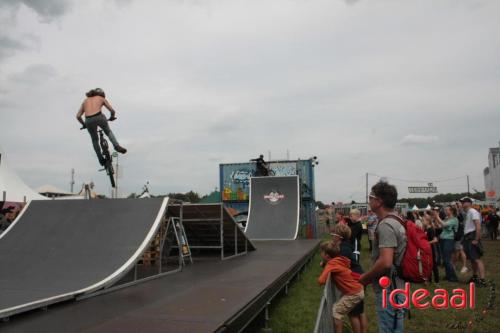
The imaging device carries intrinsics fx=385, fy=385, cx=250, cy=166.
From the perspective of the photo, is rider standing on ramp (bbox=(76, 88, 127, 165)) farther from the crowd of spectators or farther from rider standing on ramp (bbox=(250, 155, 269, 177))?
rider standing on ramp (bbox=(250, 155, 269, 177))

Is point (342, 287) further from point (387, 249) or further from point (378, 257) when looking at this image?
point (387, 249)

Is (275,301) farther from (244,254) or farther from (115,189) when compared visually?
(115,189)

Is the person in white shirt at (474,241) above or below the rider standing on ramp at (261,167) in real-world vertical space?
below

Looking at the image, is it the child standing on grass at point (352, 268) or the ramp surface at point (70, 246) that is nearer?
the child standing on grass at point (352, 268)

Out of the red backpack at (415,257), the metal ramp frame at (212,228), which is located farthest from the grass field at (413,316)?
the red backpack at (415,257)

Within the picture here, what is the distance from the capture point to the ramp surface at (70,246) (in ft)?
15.5

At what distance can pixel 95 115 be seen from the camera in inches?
308

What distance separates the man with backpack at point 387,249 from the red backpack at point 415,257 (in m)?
0.04

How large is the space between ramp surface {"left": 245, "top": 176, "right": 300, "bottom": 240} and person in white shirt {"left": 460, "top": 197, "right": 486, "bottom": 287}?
24.2 ft

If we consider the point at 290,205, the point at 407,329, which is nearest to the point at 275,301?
the point at 407,329

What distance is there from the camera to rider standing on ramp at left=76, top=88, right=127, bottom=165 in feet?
25.7

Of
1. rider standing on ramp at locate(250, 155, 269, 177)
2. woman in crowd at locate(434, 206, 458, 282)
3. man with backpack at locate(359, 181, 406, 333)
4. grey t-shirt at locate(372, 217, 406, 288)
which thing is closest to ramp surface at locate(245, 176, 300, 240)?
rider standing on ramp at locate(250, 155, 269, 177)

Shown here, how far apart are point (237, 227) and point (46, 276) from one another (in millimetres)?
4602

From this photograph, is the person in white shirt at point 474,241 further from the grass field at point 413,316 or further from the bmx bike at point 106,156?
the bmx bike at point 106,156
